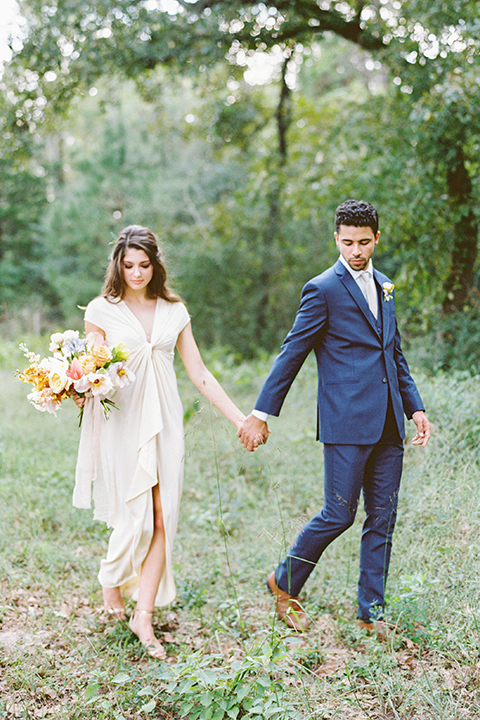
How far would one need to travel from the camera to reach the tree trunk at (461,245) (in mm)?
7059

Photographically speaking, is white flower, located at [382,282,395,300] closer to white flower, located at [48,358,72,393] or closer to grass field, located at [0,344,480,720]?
grass field, located at [0,344,480,720]

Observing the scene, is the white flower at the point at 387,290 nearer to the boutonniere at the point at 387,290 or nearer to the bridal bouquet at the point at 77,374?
the boutonniere at the point at 387,290

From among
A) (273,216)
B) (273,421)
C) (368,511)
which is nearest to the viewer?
(368,511)

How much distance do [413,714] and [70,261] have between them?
19.1 m

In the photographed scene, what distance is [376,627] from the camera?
325 centimetres

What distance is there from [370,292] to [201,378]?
1105mm

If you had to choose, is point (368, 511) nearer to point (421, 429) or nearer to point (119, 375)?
point (421, 429)

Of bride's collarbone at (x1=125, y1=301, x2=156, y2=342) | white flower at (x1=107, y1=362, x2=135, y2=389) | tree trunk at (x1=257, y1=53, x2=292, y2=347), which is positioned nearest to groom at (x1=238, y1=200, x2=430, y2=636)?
white flower at (x1=107, y1=362, x2=135, y2=389)

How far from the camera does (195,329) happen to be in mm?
14203

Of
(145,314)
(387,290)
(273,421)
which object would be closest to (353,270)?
(387,290)

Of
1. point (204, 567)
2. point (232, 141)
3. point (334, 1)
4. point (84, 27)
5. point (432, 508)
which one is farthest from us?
point (232, 141)

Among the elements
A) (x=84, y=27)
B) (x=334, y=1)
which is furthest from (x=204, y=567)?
(x=334, y=1)

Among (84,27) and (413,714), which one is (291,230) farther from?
(413,714)

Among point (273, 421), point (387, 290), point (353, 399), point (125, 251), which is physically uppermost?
point (125, 251)
